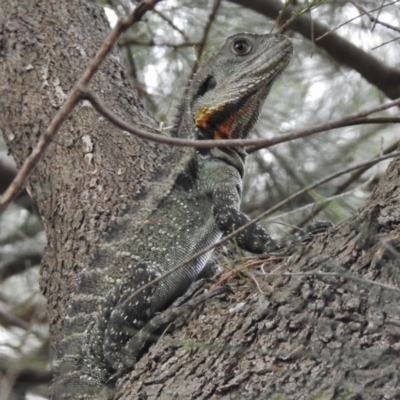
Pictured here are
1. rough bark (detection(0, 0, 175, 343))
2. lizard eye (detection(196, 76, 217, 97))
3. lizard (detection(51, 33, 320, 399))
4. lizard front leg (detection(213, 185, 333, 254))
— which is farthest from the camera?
lizard eye (detection(196, 76, 217, 97))

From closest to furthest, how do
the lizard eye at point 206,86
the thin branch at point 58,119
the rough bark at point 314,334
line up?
the thin branch at point 58,119 → the rough bark at point 314,334 → the lizard eye at point 206,86

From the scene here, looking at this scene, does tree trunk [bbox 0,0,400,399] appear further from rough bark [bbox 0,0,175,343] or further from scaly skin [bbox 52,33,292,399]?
scaly skin [bbox 52,33,292,399]

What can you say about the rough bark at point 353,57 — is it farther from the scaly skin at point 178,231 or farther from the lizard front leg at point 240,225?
the lizard front leg at point 240,225

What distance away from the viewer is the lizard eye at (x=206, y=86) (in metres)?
4.38

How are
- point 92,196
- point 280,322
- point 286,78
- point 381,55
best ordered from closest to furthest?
point 280,322 < point 92,196 < point 381,55 < point 286,78

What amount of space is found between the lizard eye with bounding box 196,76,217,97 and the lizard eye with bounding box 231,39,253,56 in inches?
8.2

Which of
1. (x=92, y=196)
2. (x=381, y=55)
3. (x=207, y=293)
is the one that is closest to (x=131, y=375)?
(x=207, y=293)

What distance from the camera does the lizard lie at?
3.40m

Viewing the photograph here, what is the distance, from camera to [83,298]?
139 inches

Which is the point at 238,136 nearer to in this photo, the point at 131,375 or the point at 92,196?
the point at 92,196

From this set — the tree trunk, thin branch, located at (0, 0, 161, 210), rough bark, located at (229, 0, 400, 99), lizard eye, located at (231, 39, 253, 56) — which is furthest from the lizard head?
thin branch, located at (0, 0, 161, 210)

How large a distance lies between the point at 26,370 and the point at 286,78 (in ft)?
13.2

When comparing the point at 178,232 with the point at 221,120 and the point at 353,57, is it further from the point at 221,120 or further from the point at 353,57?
the point at 353,57

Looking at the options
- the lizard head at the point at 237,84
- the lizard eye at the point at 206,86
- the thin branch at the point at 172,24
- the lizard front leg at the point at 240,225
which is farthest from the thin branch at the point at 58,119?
the thin branch at the point at 172,24
